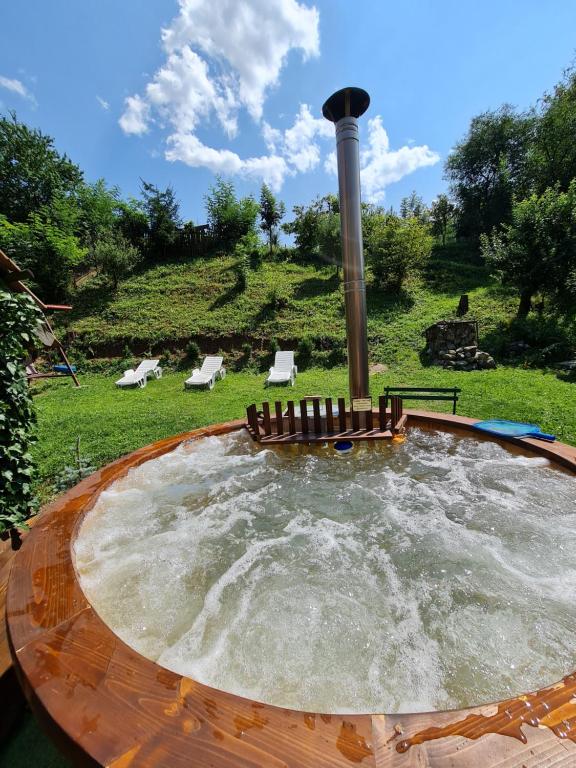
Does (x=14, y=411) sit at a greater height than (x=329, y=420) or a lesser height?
greater

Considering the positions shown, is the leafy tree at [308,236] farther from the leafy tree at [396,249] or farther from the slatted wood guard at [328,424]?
the slatted wood guard at [328,424]

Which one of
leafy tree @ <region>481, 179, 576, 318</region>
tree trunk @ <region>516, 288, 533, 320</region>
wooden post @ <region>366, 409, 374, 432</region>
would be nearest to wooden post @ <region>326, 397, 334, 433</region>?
wooden post @ <region>366, 409, 374, 432</region>

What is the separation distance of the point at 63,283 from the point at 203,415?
535 inches

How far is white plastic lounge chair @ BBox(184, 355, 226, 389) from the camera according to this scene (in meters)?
8.60

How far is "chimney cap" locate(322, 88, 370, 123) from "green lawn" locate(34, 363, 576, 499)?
15.2 ft

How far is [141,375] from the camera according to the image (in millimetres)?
9500

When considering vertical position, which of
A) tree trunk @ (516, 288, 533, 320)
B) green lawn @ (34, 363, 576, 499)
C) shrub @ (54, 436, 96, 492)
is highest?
tree trunk @ (516, 288, 533, 320)

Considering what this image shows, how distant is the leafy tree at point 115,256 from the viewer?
581 inches

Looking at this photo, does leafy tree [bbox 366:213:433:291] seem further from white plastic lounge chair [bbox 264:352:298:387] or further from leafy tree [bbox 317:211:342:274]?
white plastic lounge chair [bbox 264:352:298:387]

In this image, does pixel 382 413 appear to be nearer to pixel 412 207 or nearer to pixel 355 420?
pixel 355 420

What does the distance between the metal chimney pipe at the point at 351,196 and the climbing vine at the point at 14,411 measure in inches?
130

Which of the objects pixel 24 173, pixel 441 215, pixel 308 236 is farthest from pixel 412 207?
pixel 24 173

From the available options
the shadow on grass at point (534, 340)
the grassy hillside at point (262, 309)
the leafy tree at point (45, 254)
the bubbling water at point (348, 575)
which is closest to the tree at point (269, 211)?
the grassy hillside at point (262, 309)

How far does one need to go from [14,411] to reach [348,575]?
7.85 ft
